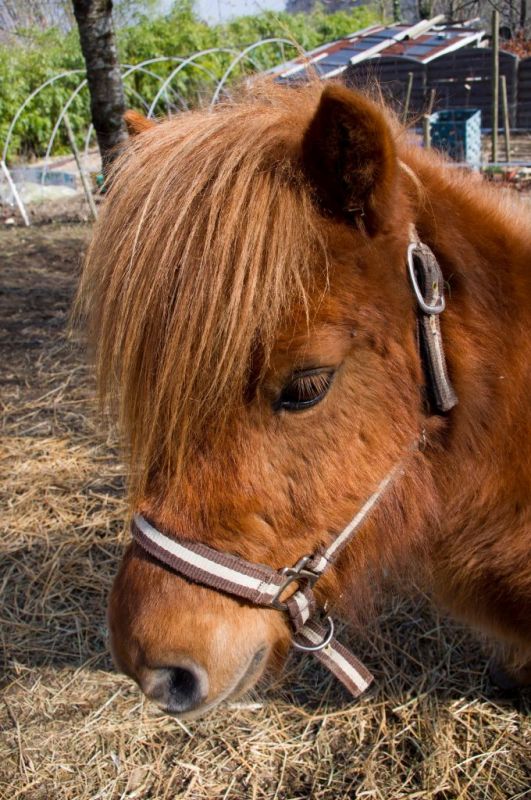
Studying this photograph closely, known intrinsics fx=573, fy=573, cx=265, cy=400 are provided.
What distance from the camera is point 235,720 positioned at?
2.28m

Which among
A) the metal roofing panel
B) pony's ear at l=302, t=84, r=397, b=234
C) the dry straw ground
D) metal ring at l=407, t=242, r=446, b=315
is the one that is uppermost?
the metal roofing panel

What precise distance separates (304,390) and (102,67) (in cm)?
484

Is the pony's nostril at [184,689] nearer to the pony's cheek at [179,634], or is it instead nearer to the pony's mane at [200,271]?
the pony's cheek at [179,634]

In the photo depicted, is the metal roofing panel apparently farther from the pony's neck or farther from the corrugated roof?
the pony's neck

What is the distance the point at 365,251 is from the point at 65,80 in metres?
16.6

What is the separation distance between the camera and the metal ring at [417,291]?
4.27ft

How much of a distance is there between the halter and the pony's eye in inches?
11.2

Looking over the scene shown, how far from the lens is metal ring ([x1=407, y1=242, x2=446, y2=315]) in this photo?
1.30 m

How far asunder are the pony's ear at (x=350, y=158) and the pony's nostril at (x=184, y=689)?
1082mm

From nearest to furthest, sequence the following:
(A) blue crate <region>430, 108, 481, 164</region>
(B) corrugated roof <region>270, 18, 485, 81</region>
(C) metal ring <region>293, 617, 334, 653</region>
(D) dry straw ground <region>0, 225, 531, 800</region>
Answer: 1. (C) metal ring <region>293, 617, 334, 653</region>
2. (D) dry straw ground <region>0, 225, 531, 800</region>
3. (A) blue crate <region>430, 108, 481, 164</region>
4. (B) corrugated roof <region>270, 18, 485, 81</region>

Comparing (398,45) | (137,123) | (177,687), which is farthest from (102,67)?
(398,45)

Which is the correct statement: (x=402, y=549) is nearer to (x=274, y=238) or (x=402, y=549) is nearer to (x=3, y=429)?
(x=274, y=238)

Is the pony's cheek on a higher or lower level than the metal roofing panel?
lower

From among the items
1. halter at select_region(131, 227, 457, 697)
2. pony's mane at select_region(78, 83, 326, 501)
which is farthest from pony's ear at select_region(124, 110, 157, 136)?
halter at select_region(131, 227, 457, 697)
